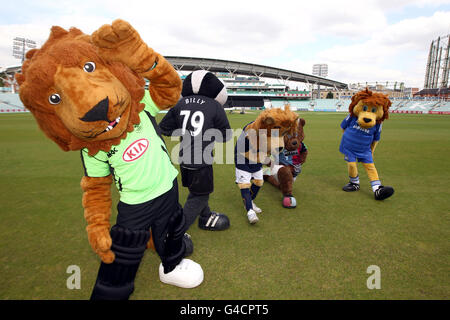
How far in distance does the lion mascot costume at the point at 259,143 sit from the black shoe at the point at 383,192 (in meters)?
1.71

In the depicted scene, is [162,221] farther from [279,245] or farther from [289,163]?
[289,163]

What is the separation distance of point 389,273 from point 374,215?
1215 millimetres

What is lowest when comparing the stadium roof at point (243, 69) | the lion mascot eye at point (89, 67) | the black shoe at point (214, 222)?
the black shoe at point (214, 222)

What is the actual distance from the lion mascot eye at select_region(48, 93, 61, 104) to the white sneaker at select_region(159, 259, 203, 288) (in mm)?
1345

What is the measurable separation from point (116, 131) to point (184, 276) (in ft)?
3.77

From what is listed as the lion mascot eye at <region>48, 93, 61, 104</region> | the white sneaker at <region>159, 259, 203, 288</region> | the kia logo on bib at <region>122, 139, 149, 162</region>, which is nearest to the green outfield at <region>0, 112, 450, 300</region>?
the white sneaker at <region>159, 259, 203, 288</region>

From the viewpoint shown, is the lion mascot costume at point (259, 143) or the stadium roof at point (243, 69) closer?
the lion mascot costume at point (259, 143)

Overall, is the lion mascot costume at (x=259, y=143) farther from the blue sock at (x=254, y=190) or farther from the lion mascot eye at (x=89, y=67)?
the lion mascot eye at (x=89, y=67)

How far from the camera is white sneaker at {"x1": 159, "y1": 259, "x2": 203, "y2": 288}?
177 centimetres

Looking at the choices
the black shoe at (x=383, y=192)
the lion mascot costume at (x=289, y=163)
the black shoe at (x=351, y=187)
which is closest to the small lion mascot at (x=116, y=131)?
the lion mascot costume at (x=289, y=163)

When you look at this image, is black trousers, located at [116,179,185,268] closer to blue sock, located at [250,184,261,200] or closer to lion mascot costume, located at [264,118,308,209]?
blue sock, located at [250,184,261,200]

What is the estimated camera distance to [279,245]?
2324mm

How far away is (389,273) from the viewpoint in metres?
1.93

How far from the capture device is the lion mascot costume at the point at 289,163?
3.20 meters
